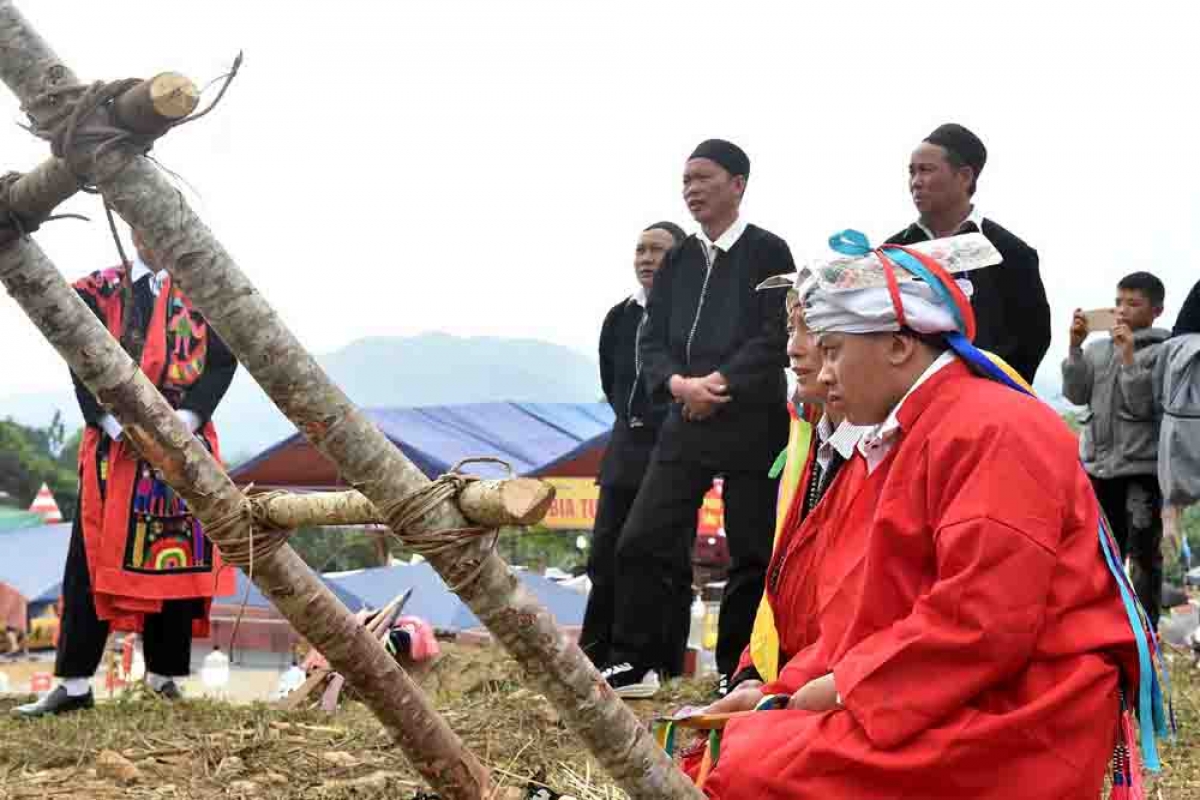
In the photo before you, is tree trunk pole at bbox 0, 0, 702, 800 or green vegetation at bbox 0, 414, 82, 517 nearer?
tree trunk pole at bbox 0, 0, 702, 800

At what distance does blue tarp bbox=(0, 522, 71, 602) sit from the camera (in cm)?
1223

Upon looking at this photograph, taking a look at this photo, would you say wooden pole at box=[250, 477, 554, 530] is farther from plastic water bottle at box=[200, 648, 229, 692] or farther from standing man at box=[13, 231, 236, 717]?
plastic water bottle at box=[200, 648, 229, 692]

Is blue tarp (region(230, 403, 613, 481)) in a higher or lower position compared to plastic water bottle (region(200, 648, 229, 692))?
higher

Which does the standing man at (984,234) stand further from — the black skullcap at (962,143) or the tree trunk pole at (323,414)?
the tree trunk pole at (323,414)

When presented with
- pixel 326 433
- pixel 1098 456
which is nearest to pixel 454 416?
pixel 1098 456

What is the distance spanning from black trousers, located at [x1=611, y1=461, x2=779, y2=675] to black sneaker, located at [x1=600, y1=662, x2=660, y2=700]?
0.04 m

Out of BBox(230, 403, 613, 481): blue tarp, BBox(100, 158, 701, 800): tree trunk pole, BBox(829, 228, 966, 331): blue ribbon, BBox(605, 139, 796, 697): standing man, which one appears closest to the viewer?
BBox(100, 158, 701, 800): tree trunk pole

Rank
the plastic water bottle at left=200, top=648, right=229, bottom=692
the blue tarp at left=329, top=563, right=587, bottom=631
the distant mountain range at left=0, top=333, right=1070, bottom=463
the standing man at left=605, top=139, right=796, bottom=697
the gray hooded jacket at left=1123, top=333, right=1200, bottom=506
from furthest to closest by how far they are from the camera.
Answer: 1. the distant mountain range at left=0, top=333, right=1070, bottom=463
2. the blue tarp at left=329, top=563, right=587, bottom=631
3. the plastic water bottle at left=200, top=648, right=229, bottom=692
4. the gray hooded jacket at left=1123, top=333, right=1200, bottom=506
5. the standing man at left=605, top=139, right=796, bottom=697

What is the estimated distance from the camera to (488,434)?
642 inches

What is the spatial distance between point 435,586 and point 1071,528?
1004 centimetres

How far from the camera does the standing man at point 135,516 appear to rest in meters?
5.00

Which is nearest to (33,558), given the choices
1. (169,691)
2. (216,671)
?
(216,671)

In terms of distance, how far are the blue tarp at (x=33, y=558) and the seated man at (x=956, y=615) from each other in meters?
11.0

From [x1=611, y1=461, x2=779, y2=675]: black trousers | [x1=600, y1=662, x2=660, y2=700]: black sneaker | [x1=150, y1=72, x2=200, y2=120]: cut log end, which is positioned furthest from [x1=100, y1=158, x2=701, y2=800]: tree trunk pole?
[x1=600, y1=662, x2=660, y2=700]: black sneaker
